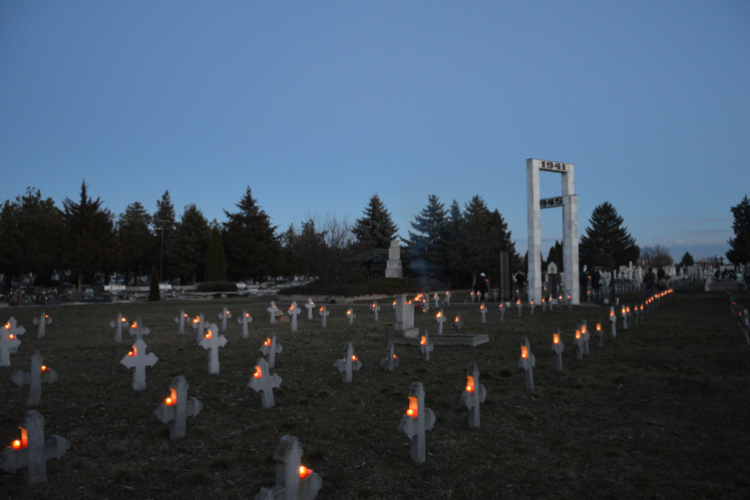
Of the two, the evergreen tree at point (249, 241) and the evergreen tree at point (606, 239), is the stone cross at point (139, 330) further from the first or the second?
the evergreen tree at point (606, 239)

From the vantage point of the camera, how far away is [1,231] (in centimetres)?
Result: 2934

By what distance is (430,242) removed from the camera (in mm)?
45500

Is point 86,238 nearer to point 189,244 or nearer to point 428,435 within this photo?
point 189,244

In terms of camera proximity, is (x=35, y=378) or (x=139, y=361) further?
(x=139, y=361)

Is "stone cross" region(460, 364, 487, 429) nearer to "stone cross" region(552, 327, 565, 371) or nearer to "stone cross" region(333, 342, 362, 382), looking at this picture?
"stone cross" region(333, 342, 362, 382)

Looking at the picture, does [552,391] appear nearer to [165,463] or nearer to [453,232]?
[165,463]

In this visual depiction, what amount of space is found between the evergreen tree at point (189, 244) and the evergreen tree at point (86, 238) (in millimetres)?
7946

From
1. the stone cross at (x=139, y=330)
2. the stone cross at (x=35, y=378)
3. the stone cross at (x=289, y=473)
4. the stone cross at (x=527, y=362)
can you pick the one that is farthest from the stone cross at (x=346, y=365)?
the stone cross at (x=139, y=330)

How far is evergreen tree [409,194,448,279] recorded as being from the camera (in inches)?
1752

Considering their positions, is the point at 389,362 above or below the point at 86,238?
below

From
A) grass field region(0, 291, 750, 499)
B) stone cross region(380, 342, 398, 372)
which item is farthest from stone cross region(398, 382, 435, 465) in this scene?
stone cross region(380, 342, 398, 372)

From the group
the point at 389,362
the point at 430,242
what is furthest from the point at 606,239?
the point at 389,362

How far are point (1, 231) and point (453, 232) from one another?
108ft

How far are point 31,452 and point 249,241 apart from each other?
51.4 m
